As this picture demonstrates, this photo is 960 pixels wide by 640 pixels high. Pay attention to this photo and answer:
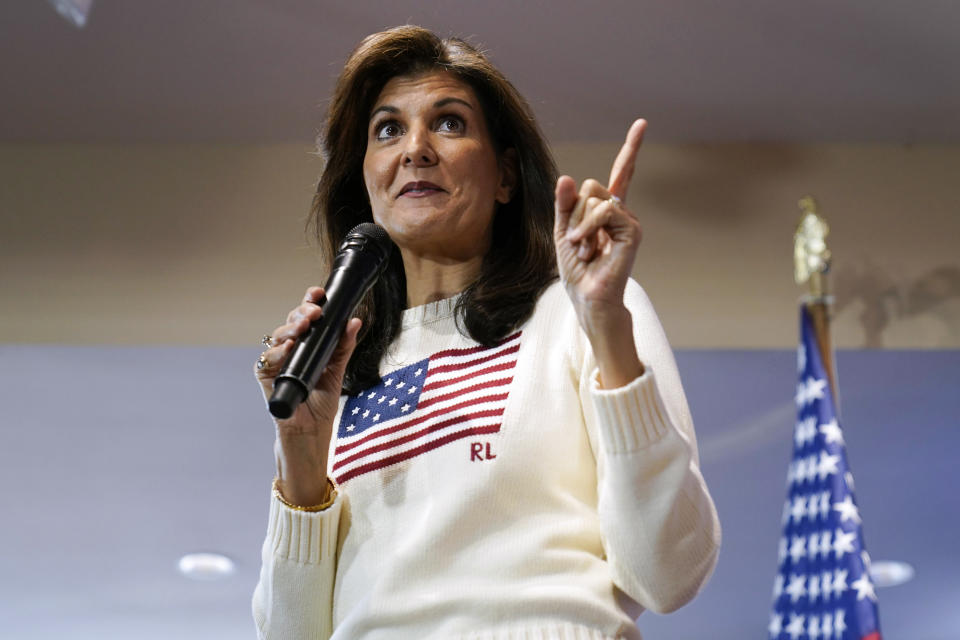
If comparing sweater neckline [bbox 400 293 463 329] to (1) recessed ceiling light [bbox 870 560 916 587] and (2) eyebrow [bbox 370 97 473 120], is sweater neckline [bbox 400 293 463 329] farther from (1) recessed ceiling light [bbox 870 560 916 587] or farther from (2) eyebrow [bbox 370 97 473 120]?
(1) recessed ceiling light [bbox 870 560 916 587]

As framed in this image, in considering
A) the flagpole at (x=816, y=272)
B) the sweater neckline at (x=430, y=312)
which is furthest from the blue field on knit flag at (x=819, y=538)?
the sweater neckline at (x=430, y=312)

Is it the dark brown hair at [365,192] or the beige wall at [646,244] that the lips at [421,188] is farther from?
the beige wall at [646,244]

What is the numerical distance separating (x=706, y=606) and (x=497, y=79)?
15.4ft

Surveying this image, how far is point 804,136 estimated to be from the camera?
3.93m

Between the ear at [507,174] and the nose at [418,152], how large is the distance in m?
0.15

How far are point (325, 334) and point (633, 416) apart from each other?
34 cm

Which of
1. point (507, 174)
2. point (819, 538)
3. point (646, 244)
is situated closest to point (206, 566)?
point (646, 244)

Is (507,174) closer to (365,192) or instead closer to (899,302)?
(365,192)

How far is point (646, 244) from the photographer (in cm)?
390

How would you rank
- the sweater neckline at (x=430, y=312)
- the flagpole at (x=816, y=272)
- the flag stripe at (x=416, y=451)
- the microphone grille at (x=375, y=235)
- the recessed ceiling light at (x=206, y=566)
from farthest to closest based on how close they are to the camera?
1. the recessed ceiling light at (x=206, y=566)
2. the flagpole at (x=816, y=272)
3. the sweater neckline at (x=430, y=312)
4. the microphone grille at (x=375, y=235)
5. the flag stripe at (x=416, y=451)

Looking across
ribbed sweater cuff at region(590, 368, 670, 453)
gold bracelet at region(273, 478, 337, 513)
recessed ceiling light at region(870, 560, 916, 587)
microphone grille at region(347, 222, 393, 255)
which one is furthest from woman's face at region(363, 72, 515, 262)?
recessed ceiling light at region(870, 560, 916, 587)

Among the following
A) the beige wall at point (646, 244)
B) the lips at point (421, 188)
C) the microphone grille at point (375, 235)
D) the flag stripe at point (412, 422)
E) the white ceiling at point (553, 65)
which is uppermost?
the white ceiling at point (553, 65)

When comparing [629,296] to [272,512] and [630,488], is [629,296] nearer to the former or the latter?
[630,488]

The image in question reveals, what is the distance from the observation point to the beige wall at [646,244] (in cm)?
389
